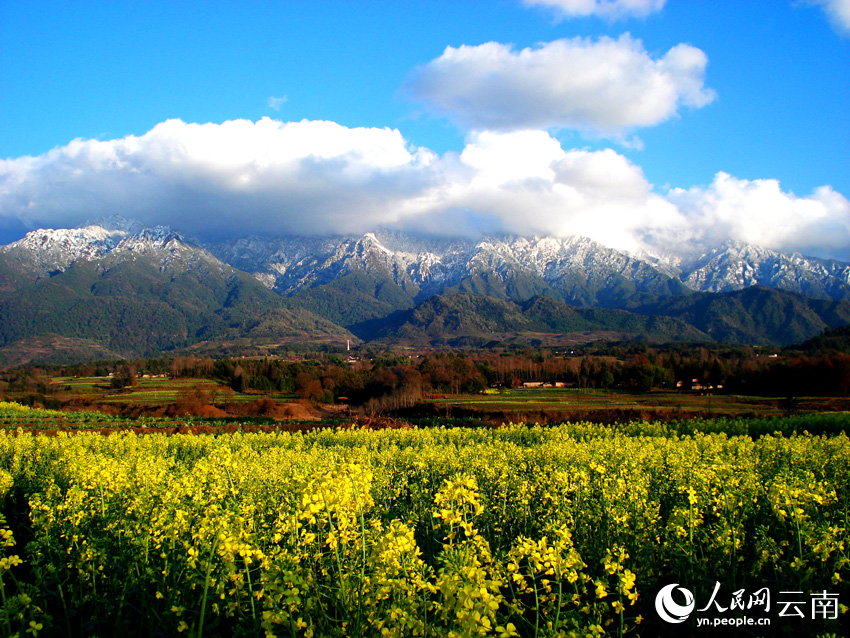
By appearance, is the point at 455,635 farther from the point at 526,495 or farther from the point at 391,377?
the point at 391,377

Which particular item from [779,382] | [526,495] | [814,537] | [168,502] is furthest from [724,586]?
[779,382]

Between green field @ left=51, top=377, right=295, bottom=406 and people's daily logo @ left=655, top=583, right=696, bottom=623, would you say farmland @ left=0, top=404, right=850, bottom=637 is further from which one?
green field @ left=51, top=377, right=295, bottom=406

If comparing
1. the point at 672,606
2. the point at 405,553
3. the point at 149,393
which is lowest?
the point at 149,393

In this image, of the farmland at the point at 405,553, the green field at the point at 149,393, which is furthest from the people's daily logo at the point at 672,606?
the green field at the point at 149,393

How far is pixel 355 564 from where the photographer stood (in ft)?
17.6

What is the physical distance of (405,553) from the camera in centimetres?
495

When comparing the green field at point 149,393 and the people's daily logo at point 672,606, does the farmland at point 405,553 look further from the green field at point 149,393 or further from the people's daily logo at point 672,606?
the green field at point 149,393

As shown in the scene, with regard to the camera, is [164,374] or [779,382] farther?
[164,374]

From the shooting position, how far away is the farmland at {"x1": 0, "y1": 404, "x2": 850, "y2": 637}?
4625 mm

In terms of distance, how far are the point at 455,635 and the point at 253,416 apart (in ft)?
224

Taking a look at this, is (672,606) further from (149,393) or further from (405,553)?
(149,393)

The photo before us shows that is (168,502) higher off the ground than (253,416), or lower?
higher

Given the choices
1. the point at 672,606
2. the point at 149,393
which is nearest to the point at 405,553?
the point at 672,606

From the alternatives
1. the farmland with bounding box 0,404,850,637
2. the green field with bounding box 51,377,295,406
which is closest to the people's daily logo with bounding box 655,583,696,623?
the farmland with bounding box 0,404,850,637
